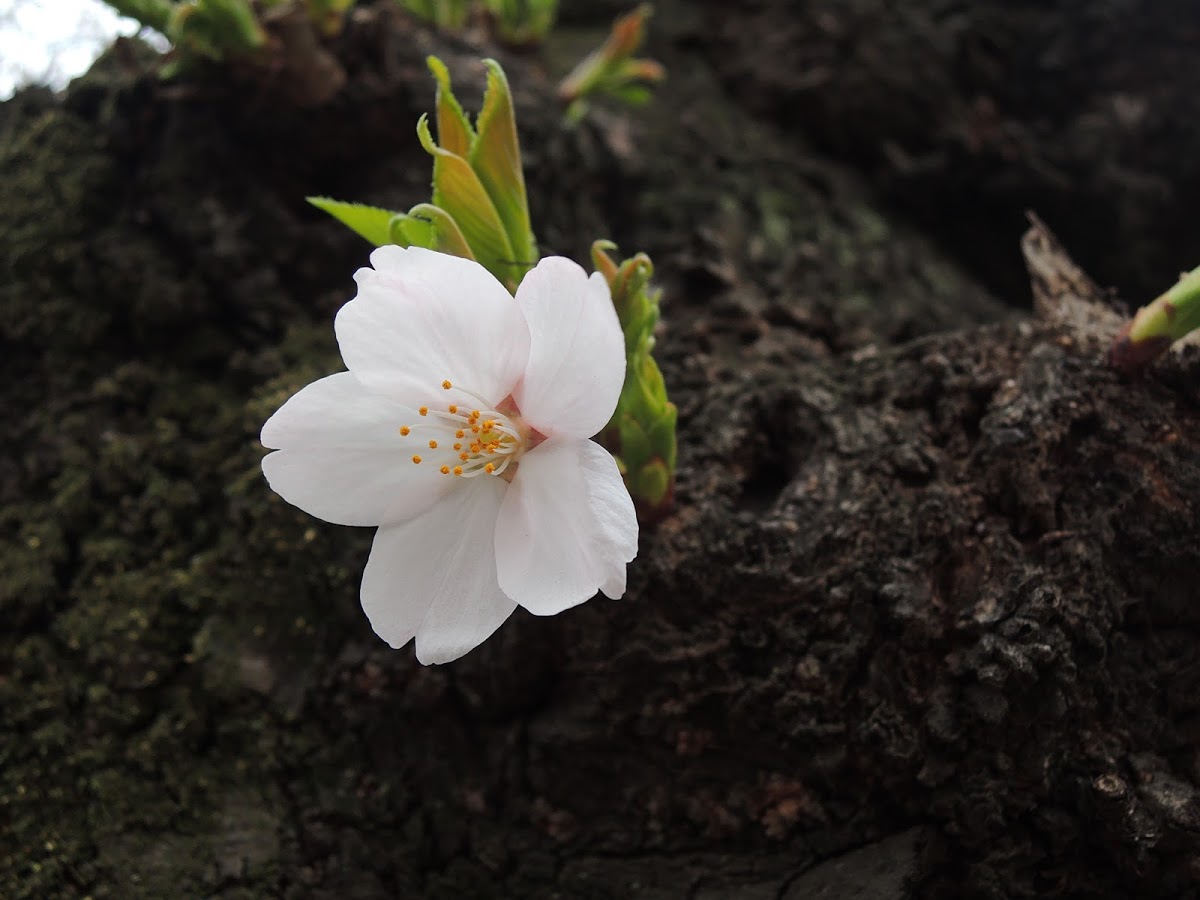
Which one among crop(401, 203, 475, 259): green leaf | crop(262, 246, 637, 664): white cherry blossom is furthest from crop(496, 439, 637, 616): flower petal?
crop(401, 203, 475, 259): green leaf

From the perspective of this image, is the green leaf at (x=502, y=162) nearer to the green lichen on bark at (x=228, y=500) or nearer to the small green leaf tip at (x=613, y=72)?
the green lichen on bark at (x=228, y=500)

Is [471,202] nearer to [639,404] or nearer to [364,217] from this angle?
[364,217]

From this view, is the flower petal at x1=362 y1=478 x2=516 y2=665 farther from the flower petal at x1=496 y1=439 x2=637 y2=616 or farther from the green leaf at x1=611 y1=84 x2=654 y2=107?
the green leaf at x1=611 y1=84 x2=654 y2=107

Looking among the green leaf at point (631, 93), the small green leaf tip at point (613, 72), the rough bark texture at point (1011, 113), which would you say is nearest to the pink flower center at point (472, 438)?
the small green leaf tip at point (613, 72)

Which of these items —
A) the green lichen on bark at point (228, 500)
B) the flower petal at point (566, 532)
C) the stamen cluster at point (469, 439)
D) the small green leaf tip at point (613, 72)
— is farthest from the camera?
the small green leaf tip at point (613, 72)

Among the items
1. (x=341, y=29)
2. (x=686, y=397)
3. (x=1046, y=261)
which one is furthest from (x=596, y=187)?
(x=1046, y=261)

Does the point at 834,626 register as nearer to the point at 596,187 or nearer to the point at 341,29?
the point at 596,187
